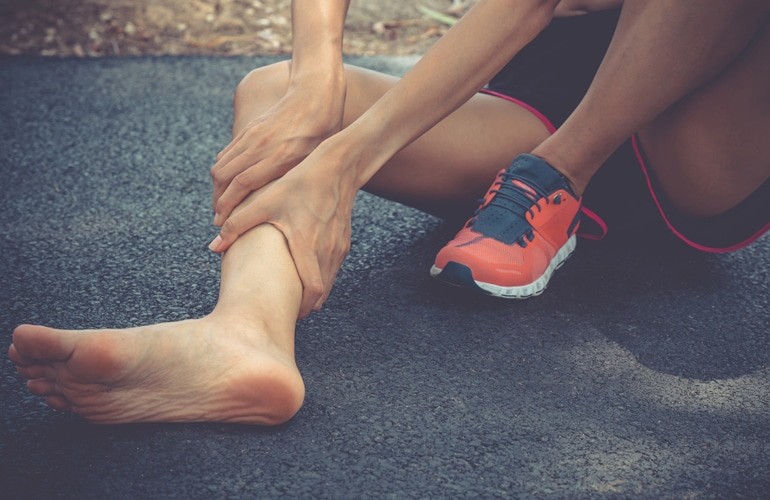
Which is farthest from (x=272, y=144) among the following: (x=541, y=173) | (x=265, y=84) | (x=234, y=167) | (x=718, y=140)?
(x=718, y=140)

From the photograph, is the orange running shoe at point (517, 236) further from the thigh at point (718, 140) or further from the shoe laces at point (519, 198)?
the thigh at point (718, 140)

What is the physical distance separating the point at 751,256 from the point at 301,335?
86 centimetres

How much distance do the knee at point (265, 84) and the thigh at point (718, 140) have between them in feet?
1.94

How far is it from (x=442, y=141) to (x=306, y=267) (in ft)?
1.27

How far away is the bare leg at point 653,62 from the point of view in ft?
3.47

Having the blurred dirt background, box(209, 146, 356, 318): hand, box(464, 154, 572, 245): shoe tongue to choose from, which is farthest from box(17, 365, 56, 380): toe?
the blurred dirt background

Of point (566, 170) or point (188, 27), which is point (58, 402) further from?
point (188, 27)

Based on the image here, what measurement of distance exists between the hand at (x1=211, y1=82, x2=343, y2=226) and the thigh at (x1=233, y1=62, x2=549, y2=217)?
0.08m

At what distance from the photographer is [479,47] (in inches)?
43.4

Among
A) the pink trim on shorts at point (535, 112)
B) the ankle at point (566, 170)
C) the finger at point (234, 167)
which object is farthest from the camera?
the pink trim on shorts at point (535, 112)

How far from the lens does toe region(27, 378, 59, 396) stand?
0.85 meters

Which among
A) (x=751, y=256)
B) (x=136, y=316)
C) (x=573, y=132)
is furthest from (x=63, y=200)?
(x=751, y=256)

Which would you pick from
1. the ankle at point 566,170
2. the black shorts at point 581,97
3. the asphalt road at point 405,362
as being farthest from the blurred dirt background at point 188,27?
the ankle at point 566,170

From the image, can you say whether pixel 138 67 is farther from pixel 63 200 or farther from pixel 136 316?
pixel 136 316
